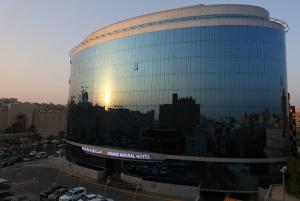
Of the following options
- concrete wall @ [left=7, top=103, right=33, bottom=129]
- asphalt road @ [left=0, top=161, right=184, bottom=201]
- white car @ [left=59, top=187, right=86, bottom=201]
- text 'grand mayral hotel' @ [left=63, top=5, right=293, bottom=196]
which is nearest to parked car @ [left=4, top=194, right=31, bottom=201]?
asphalt road @ [left=0, top=161, right=184, bottom=201]

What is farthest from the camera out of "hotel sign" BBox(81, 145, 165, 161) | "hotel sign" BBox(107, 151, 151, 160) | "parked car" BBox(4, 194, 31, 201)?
"hotel sign" BBox(107, 151, 151, 160)

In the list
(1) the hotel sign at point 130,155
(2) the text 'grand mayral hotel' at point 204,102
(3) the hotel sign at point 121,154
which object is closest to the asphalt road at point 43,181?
(2) the text 'grand mayral hotel' at point 204,102

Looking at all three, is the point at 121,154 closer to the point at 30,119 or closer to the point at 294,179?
the point at 294,179

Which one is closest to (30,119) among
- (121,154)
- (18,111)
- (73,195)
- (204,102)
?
(18,111)

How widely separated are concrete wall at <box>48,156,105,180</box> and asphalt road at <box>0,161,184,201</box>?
56.6 inches

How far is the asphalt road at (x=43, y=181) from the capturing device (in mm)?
48344

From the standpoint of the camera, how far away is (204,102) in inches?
1960

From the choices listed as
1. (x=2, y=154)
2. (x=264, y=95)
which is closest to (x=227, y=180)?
(x=264, y=95)

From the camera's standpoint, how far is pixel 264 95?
49438 millimetres

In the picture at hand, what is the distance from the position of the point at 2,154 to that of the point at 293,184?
7862cm

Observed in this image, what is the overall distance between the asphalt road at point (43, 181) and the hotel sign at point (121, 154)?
488cm

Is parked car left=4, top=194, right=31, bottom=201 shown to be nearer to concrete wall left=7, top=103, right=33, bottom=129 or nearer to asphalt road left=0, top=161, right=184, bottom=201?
asphalt road left=0, top=161, right=184, bottom=201

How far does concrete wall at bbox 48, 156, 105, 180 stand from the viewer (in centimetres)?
5866

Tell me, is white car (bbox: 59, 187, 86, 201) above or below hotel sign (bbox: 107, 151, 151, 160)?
below
